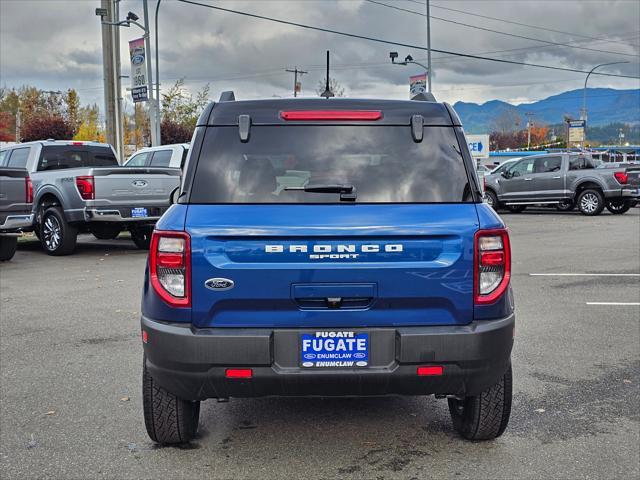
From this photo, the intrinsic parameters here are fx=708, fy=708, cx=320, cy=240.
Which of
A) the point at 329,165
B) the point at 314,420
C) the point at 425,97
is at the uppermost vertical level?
the point at 425,97

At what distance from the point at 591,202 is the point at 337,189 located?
67.3 ft

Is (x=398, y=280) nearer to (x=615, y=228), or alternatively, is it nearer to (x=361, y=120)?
(x=361, y=120)

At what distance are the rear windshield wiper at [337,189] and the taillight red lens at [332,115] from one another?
392 mm

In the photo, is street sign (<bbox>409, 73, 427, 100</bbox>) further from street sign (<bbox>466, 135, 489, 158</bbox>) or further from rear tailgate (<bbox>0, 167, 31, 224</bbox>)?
rear tailgate (<bbox>0, 167, 31, 224</bbox>)

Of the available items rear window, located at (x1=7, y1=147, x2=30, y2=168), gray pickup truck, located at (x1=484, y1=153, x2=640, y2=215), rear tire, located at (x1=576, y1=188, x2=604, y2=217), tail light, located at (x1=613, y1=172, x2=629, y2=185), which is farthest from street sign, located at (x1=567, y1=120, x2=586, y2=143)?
rear window, located at (x1=7, y1=147, x2=30, y2=168)

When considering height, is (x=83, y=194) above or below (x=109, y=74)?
below

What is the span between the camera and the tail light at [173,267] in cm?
335

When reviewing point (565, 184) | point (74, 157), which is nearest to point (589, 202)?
point (565, 184)

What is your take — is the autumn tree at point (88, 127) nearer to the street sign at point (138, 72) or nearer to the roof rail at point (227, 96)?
the street sign at point (138, 72)

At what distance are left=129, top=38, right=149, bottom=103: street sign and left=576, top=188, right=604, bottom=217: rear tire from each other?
14078mm

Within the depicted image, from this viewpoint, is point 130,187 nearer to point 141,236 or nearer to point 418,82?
point 141,236

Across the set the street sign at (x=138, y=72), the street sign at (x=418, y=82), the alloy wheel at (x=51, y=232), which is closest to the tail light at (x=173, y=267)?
the alloy wheel at (x=51, y=232)

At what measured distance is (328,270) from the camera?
332cm

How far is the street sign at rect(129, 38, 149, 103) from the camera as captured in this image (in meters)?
22.1
